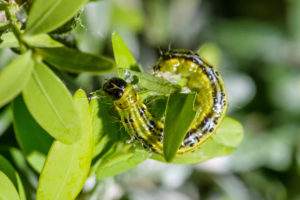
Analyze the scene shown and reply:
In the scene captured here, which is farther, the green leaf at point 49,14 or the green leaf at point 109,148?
the green leaf at point 109,148

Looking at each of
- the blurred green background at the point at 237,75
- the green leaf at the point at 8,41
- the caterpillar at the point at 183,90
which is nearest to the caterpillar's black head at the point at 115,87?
the caterpillar at the point at 183,90

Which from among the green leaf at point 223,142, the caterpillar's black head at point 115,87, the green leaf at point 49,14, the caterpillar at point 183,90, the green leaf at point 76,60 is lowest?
the green leaf at point 223,142

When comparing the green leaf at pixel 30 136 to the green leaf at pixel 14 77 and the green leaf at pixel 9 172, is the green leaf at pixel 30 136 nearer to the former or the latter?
the green leaf at pixel 9 172

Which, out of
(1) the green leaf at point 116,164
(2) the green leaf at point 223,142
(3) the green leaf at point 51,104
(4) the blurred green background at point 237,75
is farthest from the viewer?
(4) the blurred green background at point 237,75

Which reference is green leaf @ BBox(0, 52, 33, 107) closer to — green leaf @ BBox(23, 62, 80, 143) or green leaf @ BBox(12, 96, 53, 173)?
green leaf @ BBox(23, 62, 80, 143)

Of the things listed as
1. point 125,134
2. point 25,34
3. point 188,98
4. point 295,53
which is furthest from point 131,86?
point 295,53
